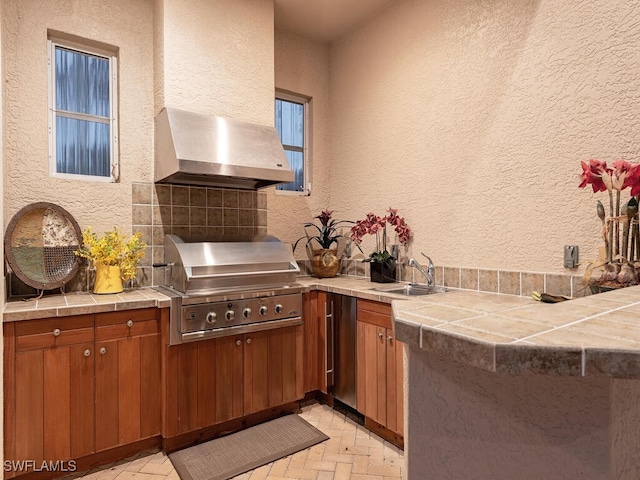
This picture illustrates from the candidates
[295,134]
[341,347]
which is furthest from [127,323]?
[295,134]

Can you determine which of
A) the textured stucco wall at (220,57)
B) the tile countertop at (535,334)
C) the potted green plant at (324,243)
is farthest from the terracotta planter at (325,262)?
the tile countertop at (535,334)

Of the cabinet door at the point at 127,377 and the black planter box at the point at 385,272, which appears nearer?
the cabinet door at the point at 127,377

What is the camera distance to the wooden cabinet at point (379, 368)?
2197 millimetres

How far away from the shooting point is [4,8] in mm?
2191

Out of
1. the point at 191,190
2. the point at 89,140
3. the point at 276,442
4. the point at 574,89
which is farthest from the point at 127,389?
the point at 574,89

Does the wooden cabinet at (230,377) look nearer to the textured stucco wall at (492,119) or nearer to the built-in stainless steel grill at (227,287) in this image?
the built-in stainless steel grill at (227,287)

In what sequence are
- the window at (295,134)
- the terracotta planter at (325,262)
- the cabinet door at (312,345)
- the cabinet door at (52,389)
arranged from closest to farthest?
the cabinet door at (52,389), the cabinet door at (312,345), the terracotta planter at (325,262), the window at (295,134)

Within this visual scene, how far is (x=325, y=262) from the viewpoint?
123 inches

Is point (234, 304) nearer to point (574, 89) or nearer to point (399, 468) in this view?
point (399, 468)

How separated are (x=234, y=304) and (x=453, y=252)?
145cm

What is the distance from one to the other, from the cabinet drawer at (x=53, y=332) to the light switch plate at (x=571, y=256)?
247 centimetres

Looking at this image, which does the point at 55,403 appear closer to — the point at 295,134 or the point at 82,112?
the point at 82,112

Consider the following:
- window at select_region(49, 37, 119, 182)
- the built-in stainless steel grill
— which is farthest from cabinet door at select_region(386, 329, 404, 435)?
window at select_region(49, 37, 119, 182)

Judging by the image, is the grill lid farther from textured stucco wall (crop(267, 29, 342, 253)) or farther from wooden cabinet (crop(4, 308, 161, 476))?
textured stucco wall (crop(267, 29, 342, 253))
